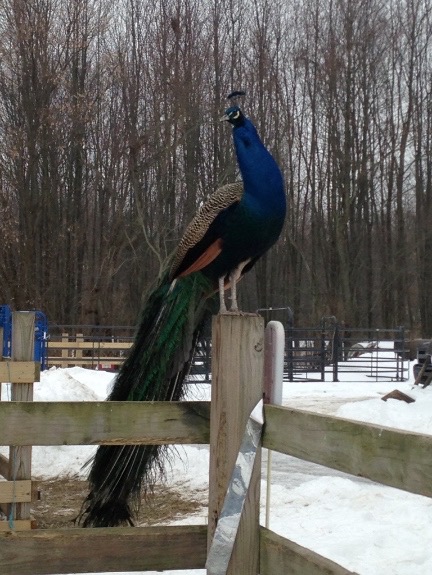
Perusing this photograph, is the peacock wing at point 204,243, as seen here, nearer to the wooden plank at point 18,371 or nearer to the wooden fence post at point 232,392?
the wooden fence post at point 232,392

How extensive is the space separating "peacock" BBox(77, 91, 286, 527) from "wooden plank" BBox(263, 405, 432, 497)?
86 cm

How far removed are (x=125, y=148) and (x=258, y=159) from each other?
24859mm

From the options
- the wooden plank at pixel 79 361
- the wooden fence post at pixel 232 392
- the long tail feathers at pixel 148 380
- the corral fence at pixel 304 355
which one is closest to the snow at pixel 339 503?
the long tail feathers at pixel 148 380

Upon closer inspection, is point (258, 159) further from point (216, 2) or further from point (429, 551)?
point (216, 2)

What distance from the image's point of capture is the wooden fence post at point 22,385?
630 cm

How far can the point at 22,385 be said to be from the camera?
6.43 meters

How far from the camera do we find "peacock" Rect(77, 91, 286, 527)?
3.59 meters

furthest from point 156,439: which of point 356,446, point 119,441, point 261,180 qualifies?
point 261,180

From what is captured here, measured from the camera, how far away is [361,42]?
31.7 m

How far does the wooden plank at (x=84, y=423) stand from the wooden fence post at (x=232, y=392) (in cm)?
22

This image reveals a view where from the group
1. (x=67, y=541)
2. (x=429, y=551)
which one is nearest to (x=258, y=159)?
(x=67, y=541)

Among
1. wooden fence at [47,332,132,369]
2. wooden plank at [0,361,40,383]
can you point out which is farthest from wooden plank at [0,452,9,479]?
wooden fence at [47,332,132,369]

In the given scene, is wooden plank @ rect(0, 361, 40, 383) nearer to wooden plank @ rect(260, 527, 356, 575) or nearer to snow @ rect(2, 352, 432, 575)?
snow @ rect(2, 352, 432, 575)

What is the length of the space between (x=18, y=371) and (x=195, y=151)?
79.8 ft
